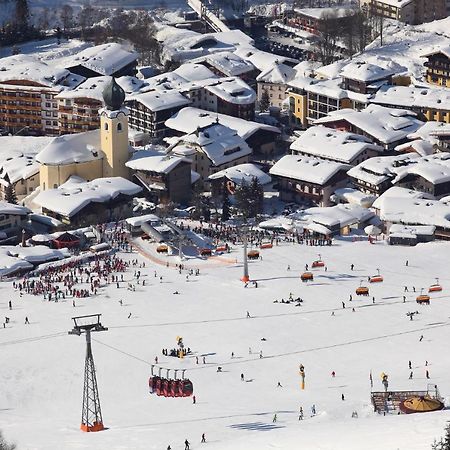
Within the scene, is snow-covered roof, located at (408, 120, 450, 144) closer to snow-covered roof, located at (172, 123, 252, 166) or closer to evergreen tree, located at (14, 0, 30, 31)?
snow-covered roof, located at (172, 123, 252, 166)

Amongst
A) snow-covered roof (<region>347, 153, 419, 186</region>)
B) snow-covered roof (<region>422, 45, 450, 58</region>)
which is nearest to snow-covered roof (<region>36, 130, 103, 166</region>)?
snow-covered roof (<region>347, 153, 419, 186</region>)

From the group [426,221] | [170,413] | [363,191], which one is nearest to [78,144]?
[363,191]

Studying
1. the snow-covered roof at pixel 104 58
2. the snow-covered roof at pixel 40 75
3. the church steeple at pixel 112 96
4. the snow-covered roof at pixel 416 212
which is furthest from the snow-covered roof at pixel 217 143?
the snow-covered roof at pixel 104 58

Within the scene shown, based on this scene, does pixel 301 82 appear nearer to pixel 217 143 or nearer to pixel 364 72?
pixel 364 72

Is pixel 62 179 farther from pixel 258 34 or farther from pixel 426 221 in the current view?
pixel 258 34

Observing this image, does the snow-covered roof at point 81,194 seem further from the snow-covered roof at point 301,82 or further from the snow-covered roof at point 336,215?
the snow-covered roof at point 301,82

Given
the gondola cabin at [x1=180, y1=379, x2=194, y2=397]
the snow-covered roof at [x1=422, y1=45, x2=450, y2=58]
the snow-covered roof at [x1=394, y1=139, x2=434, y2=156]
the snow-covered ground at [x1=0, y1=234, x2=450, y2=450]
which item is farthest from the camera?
the snow-covered roof at [x1=422, y1=45, x2=450, y2=58]
